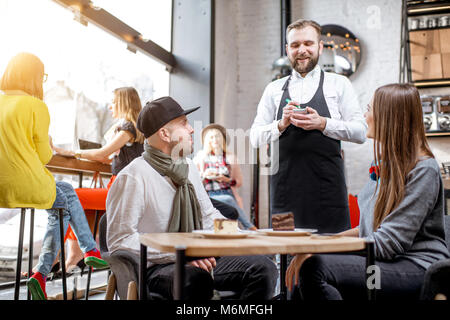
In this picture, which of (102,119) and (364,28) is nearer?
(102,119)

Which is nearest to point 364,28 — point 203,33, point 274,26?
point 274,26

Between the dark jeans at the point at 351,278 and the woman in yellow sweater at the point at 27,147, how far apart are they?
127 centimetres

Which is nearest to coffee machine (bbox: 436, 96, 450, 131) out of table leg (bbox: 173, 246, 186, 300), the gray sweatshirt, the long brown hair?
the long brown hair

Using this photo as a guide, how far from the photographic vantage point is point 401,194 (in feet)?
4.56

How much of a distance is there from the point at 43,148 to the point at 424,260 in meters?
1.71

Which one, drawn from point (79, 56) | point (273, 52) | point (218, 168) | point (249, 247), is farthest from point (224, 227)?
point (273, 52)

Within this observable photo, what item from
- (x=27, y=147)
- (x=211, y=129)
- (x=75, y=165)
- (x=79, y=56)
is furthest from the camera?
(x=211, y=129)

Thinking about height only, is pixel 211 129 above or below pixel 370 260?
above

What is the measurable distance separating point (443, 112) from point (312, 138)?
309 centimetres

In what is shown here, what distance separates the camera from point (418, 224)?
4.39 feet

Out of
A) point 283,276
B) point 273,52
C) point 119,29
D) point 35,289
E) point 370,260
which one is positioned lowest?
point 35,289

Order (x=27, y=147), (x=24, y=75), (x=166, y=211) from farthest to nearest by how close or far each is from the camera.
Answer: (x=24, y=75), (x=27, y=147), (x=166, y=211)

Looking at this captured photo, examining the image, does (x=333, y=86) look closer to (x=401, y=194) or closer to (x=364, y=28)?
(x=401, y=194)

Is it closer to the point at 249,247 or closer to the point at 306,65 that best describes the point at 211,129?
the point at 306,65
